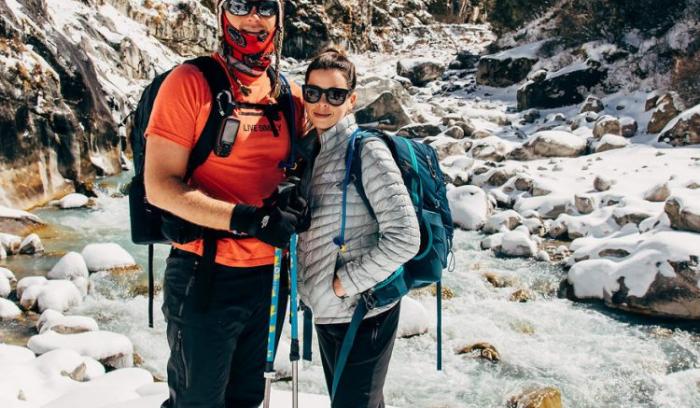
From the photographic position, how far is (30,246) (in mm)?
8992

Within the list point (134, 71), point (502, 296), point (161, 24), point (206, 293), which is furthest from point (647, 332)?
point (161, 24)

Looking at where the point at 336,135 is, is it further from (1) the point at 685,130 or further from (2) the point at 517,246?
(1) the point at 685,130

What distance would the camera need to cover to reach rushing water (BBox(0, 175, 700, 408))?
567 centimetres

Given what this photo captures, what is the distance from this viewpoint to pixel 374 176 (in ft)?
7.32

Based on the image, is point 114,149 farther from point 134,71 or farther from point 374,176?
point 374,176

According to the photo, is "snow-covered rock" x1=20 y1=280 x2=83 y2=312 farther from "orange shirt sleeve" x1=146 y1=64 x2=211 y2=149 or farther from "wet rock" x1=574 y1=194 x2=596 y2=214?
"wet rock" x1=574 y1=194 x2=596 y2=214

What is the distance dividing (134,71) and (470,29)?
32429 millimetres

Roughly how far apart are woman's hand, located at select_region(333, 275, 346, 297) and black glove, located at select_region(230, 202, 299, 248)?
36 cm

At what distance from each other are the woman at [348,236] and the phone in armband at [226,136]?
0.38 m

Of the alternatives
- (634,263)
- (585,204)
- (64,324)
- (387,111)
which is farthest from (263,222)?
(387,111)

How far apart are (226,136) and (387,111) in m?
19.3

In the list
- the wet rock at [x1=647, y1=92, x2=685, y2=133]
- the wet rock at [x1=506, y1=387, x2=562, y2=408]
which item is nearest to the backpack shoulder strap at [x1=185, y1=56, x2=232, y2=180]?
the wet rock at [x1=506, y1=387, x2=562, y2=408]

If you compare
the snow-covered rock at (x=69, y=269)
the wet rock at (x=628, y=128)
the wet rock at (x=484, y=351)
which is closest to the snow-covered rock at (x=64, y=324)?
the snow-covered rock at (x=69, y=269)

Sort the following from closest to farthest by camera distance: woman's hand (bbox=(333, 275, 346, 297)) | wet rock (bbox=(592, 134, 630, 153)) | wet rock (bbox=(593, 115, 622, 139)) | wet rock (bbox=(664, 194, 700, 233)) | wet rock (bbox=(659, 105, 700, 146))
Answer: woman's hand (bbox=(333, 275, 346, 297))
wet rock (bbox=(664, 194, 700, 233))
wet rock (bbox=(659, 105, 700, 146))
wet rock (bbox=(592, 134, 630, 153))
wet rock (bbox=(593, 115, 622, 139))
